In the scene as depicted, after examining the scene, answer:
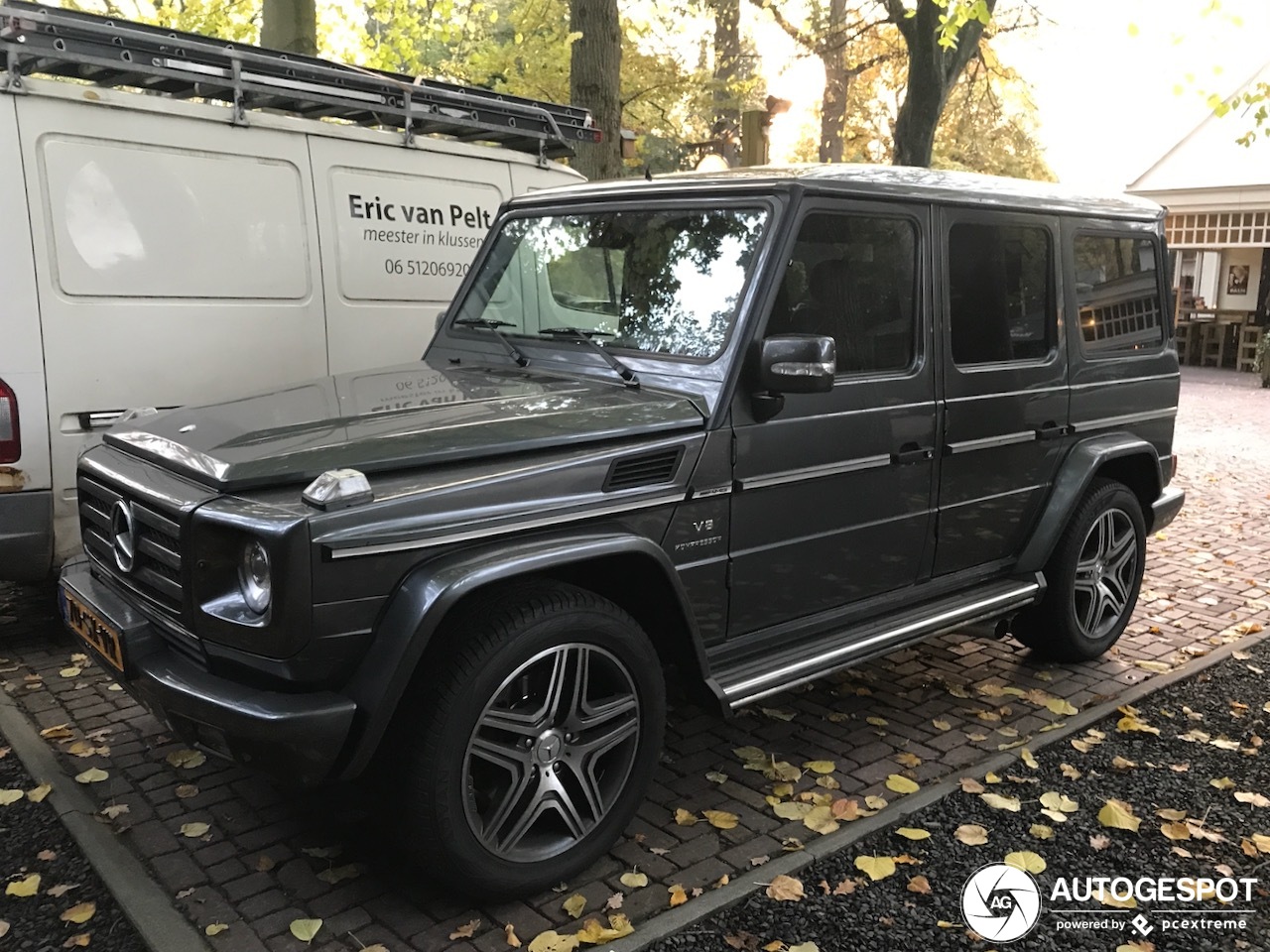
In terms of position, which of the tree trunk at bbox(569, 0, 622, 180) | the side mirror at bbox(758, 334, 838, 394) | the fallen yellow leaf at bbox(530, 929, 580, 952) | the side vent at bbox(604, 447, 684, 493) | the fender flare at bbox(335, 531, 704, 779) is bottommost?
the fallen yellow leaf at bbox(530, 929, 580, 952)

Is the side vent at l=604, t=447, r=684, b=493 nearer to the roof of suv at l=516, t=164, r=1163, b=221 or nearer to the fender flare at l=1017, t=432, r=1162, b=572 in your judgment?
the roof of suv at l=516, t=164, r=1163, b=221

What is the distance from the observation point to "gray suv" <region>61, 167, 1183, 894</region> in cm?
278

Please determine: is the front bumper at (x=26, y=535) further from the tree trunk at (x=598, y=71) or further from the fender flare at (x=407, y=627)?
the tree trunk at (x=598, y=71)

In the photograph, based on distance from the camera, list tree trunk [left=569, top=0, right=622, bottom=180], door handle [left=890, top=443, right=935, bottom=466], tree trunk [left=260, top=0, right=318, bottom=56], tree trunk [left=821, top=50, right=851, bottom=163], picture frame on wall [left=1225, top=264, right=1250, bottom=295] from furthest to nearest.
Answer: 1. tree trunk [left=821, top=50, right=851, bottom=163]
2. picture frame on wall [left=1225, top=264, right=1250, bottom=295]
3. tree trunk [left=260, top=0, right=318, bottom=56]
4. tree trunk [left=569, top=0, right=622, bottom=180]
5. door handle [left=890, top=443, right=935, bottom=466]

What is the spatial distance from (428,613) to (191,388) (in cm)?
341

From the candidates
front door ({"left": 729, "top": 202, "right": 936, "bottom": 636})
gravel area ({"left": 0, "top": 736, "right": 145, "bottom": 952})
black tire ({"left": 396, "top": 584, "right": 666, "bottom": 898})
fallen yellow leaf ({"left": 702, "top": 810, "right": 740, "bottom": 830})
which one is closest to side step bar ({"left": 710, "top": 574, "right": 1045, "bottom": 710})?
front door ({"left": 729, "top": 202, "right": 936, "bottom": 636})

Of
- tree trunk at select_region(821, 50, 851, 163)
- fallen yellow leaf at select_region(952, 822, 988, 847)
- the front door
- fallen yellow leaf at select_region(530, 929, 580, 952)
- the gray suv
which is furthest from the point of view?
tree trunk at select_region(821, 50, 851, 163)

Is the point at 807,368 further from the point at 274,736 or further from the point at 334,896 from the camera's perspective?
the point at 334,896

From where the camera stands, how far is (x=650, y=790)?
153 inches

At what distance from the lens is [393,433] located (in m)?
3.10

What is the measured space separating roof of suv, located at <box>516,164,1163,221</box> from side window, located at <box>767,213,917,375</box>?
0.42 feet

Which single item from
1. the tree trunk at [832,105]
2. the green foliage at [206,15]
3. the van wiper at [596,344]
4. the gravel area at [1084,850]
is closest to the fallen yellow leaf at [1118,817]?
the gravel area at [1084,850]

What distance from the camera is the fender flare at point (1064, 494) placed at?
186 inches

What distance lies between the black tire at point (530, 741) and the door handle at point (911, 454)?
54.0 inches
